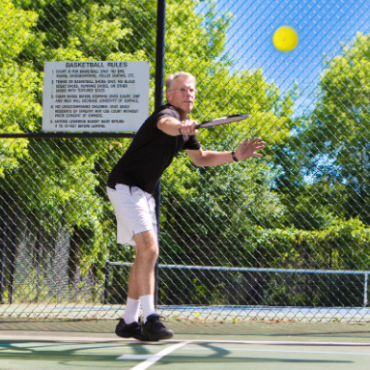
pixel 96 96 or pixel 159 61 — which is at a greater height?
pixel 159 61

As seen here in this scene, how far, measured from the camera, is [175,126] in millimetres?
2963

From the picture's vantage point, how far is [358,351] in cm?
391

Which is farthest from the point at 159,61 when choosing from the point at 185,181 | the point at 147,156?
the point at 185,181

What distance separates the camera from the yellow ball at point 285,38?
19.2ft

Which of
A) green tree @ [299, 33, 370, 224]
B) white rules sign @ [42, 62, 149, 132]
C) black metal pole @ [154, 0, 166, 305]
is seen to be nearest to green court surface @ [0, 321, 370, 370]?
black metal pole @ [154, 0, 166, 305]

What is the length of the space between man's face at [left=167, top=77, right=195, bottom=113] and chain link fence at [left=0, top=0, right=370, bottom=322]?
7.66 feet

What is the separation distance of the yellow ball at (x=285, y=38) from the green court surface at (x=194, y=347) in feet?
9.85

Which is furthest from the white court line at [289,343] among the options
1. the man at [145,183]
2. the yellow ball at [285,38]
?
the yellow ball at [285,38]

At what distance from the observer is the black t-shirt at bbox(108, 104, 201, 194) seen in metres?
3.32

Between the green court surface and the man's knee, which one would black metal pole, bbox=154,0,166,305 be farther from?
the man's knee

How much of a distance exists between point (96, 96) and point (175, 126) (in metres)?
2.28

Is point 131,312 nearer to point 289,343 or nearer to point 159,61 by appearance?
point 289,343

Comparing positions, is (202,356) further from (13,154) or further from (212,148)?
(212,148)

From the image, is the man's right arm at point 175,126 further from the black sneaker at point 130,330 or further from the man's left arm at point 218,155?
the black sneaker at point 130,330
